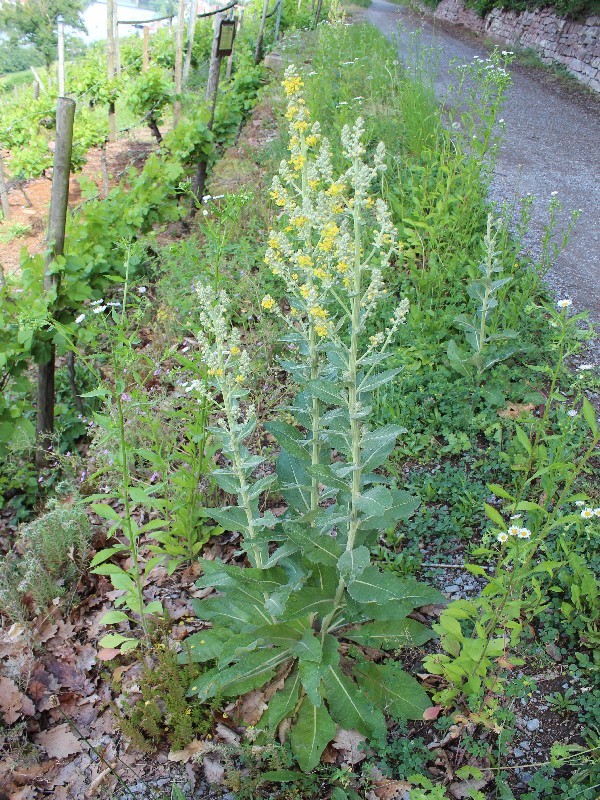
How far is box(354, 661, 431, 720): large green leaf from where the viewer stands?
2275mm

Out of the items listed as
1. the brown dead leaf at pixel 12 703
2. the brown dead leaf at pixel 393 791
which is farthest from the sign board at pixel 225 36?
the brown dead leaf at pixel 393 791

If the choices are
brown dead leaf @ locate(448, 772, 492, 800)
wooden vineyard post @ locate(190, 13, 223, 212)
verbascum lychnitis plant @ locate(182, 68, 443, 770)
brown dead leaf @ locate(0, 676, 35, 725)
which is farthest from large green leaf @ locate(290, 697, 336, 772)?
wooden vineyard post @ locate(190, 13, 223, 212)

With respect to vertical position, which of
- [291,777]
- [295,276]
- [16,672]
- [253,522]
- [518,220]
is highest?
[295,276]

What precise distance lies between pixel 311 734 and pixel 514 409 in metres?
2.16

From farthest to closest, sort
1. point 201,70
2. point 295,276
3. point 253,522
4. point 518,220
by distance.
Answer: point 201,70 < point 518,220 < point 253,522 < point 295,276

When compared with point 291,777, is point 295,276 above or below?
above

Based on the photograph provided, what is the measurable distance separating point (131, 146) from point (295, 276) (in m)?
11.8

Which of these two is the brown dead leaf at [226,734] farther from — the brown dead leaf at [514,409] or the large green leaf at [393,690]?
the brown dead leaf at [514,409]

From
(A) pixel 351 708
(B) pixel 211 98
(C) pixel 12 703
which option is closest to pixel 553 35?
(B) pixel 211 98

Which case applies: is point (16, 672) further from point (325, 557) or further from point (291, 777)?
point (325, 557)

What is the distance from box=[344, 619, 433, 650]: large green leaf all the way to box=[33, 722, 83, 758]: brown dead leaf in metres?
1.23

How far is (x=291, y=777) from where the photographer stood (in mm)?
2143

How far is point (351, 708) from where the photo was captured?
7.37 ft

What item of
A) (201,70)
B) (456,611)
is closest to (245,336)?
(456,611)
